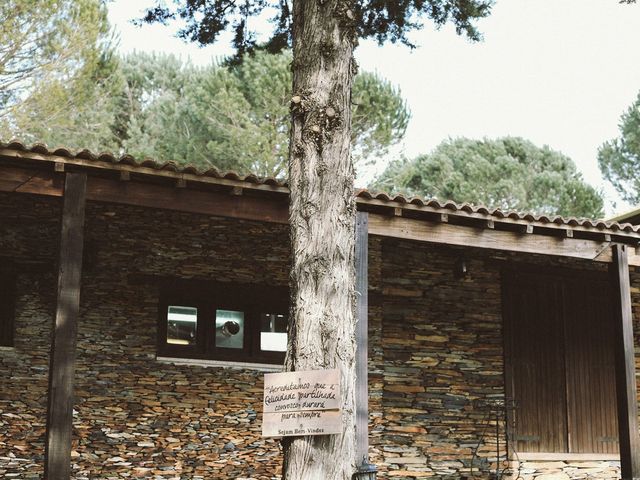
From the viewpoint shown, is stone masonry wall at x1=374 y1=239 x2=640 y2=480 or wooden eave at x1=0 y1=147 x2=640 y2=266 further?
stone masonry wall at x1=374 y1=239 x2=640 y2=480

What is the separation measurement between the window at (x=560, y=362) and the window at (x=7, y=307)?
18.6 feet

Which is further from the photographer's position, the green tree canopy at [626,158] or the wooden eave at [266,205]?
the green tree canopy at [626,158]

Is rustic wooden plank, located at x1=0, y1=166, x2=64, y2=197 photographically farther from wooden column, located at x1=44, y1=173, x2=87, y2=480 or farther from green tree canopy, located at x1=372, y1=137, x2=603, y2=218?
green tree canopy, located at x1=372, y1=137, x2=603, y2=218

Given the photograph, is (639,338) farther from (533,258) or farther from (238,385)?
(238,385)

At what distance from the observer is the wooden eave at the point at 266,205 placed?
7.23 meters

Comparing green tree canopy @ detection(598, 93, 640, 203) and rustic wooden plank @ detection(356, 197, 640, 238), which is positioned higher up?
green tree canopy @ detection(598, 93, 640, 203)

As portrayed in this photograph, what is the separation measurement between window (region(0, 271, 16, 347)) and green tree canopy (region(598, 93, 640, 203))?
2632 centimetres

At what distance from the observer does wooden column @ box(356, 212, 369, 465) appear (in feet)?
24.6

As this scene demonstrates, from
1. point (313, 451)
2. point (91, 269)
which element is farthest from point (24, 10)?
point (313, 451)

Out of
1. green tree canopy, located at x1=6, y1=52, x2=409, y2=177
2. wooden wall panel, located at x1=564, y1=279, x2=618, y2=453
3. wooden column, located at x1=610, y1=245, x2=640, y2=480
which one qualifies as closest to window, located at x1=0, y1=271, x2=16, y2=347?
wooden column, located at x1=610, y1=245, x2=640, y2=480

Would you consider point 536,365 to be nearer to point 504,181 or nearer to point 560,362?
point 560,362

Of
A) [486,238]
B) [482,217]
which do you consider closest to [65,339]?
[482,217]

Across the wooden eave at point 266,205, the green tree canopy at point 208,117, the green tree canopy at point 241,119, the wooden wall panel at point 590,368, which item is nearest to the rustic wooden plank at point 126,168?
the wooden eave at point 266,205

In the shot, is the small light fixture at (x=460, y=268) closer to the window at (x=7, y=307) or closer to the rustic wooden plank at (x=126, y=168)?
the rustic wooden plank at (x=126, y=168)
